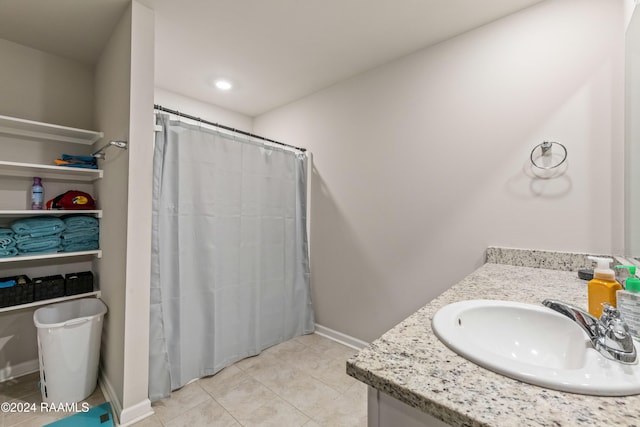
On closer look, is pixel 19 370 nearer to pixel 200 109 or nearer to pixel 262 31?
pixel 200 109

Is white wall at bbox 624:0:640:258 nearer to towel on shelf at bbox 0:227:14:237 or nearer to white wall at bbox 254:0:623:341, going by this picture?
white wall at bbox 254:0:623:341

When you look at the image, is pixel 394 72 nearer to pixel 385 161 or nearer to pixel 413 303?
pixel 385 161

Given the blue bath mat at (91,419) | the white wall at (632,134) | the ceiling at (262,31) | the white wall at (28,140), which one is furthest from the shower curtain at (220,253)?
the white wall at (632,134)

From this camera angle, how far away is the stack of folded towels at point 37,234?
173 cm

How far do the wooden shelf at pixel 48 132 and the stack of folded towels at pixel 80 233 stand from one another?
618 millimetres

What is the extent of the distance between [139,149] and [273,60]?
1.24 metres

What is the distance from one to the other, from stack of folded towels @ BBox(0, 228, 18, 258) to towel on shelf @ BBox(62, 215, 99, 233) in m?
0.26

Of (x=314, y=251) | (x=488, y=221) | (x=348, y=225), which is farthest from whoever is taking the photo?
(x=314, y=251)

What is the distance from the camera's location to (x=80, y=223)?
1.95 meters

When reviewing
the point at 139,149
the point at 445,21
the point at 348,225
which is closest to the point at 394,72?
the point at 445,21

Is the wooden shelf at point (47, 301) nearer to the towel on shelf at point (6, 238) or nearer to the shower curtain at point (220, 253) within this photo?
the towel on shelf at point (6, 238)

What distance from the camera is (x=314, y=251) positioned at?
2645mm

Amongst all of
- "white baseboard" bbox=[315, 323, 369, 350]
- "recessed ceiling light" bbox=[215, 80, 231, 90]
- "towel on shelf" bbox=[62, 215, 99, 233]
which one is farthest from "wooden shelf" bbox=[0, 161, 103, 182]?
"white baseboard" bbox=[315, 323, 369, 350]

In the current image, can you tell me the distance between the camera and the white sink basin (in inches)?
19.5
